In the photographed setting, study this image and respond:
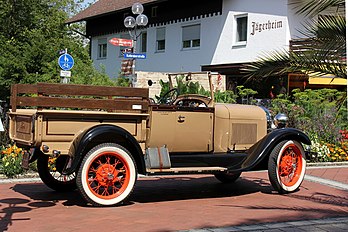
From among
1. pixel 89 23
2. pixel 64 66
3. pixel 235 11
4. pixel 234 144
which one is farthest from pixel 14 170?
pixel 89 23

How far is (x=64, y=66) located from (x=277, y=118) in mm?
8138

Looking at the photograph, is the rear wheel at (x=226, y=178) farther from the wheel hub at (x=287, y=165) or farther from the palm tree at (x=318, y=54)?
the palm tree at (x=318, y=54)

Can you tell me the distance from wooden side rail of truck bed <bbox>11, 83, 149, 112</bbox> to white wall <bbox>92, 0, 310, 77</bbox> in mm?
12923

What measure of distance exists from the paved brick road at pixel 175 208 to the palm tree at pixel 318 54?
1.97m

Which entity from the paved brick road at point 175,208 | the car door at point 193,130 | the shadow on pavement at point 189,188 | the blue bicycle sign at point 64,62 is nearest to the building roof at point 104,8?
the blue bicycle sign at point 64,62

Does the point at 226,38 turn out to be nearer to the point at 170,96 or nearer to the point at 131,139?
the point at 170,96

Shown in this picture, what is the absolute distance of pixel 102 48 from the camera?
34438mm

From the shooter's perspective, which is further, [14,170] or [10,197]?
[14,170]

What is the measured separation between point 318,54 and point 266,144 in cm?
172

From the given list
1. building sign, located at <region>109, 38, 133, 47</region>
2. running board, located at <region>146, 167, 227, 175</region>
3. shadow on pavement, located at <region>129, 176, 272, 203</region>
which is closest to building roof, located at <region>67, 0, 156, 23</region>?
building sign, located at <region>109, 38, 133, 47</region>

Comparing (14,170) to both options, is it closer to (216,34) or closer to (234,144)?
(234,144)

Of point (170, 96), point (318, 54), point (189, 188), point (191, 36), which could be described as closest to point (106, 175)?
point (189, 188)

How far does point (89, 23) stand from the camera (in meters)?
35.4

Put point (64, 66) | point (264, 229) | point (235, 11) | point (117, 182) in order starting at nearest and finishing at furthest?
1. point (264, 229)
2. point (117, 182)
3. point (64, 66)
4. point (235, 11)
